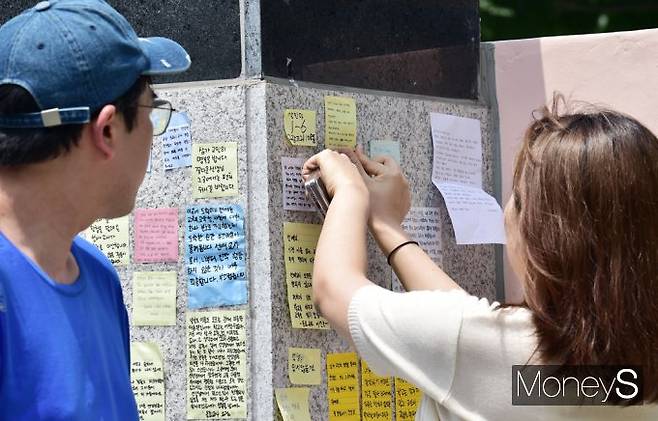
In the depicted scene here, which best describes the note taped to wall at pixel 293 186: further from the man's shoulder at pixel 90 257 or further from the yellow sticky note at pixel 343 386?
the man's shoulder at pixel 90 257

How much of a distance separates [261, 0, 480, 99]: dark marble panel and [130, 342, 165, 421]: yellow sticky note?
0.71 metres

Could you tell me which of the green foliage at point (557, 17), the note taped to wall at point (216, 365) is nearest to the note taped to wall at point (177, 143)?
the note taped to wall at point (216, 365)

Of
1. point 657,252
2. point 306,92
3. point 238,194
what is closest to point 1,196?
point 238,194

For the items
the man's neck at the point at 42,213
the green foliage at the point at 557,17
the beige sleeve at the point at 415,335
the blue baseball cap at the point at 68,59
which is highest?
the green foliage at the point at 557,17

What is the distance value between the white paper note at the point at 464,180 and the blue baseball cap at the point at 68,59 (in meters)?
1.19

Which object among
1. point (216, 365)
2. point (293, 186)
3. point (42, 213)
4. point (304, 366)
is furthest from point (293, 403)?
point (42, 213)

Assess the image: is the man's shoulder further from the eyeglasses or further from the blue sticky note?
the blue sticky note

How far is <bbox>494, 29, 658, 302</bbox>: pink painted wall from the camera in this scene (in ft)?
10.8

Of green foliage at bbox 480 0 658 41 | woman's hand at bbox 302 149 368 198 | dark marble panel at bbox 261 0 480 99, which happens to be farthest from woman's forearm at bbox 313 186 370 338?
green foliage at bbox 480 0 658 41

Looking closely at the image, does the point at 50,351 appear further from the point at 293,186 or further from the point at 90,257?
the point at 293,186

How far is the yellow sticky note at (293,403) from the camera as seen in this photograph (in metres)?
2.51

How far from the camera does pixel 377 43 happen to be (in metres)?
2.87

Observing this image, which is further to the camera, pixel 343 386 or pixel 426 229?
pixel 426 229

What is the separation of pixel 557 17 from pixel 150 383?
5.10 metres
